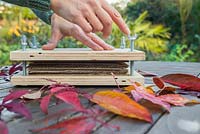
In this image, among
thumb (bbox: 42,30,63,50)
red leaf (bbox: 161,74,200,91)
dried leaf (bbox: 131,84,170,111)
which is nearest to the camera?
dried leaf (bbox: 131,84,170,111)

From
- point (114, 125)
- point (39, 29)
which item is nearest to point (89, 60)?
point (114, 125)

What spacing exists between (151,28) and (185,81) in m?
5.51

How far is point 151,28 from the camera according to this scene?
6.14 m

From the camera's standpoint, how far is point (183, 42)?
6.31 meters

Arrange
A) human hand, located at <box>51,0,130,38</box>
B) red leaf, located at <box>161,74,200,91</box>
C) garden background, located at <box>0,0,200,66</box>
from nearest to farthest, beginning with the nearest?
red leaf, located at <box>161,74,200,91</box> → human hand, located at <box>51,0,130,38</box> → garden background, located at <box>0,0,200,66</box>

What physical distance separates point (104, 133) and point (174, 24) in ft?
20.7

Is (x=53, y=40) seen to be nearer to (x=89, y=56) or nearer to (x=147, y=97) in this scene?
(x=89, y=56)

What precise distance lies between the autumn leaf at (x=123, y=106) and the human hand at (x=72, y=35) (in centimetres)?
41

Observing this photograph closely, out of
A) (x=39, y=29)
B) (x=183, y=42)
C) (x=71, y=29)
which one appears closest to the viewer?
(x=71, y=29)

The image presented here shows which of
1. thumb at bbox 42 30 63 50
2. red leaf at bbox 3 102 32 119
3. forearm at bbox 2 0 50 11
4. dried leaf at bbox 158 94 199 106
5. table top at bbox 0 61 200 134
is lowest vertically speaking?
table top at bbox 0 61 200 134

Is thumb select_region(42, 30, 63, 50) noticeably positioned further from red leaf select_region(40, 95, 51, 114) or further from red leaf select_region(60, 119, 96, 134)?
red leaf select_region(60, 119, 96, 134)

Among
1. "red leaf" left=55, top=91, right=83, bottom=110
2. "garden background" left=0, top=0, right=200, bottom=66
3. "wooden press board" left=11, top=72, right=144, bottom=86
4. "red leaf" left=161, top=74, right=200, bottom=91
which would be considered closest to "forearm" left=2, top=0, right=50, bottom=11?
"wooden press board" left=11, top=72, right=144, bottom=86

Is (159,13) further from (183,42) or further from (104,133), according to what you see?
(104,133)

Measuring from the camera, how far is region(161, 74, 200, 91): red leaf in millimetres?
684
